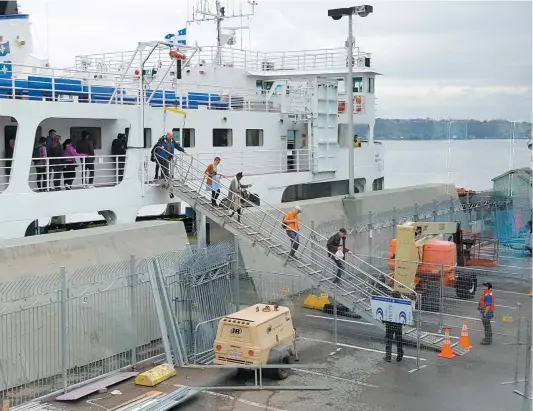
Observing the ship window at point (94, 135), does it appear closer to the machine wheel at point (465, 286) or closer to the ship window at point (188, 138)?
the ship window at point (188, 138)

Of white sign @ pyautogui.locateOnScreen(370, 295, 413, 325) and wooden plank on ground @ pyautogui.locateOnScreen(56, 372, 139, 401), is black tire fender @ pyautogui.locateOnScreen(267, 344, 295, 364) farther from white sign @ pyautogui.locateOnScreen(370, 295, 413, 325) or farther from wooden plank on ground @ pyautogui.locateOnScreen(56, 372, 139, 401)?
wooden plank on ground @ pyautogui.locateOnScreen(56, 372, 139, 401)

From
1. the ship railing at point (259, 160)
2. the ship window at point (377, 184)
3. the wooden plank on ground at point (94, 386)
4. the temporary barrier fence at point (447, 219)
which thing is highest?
the ship railing at point (259, 160)

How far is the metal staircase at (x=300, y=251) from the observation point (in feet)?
45.7

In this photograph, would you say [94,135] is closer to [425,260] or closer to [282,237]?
[282,237]

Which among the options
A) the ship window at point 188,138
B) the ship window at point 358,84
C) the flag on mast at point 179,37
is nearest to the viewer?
A: the ship window at point 188,138

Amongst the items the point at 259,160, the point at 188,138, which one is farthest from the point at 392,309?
the point at 259,160

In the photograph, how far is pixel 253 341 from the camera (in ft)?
37.3

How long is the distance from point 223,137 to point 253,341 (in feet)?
41.2

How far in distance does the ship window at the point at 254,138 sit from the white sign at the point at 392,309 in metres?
11.9

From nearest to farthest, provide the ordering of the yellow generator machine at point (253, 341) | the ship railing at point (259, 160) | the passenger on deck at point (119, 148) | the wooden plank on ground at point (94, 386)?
the wooden plank on ground at point (94, 386)
the yellow generator machine at point (253, 341)
the passenger on deck at point (119, 148)
the ship railing at point (259, 160)

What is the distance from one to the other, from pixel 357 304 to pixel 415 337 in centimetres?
133

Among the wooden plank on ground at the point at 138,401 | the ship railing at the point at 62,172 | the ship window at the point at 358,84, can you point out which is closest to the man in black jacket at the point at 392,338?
the wooden plank on ground at the point at 138,401

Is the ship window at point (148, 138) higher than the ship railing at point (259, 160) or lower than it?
higher

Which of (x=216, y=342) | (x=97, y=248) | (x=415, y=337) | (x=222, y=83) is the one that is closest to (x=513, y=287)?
(x=415, y=337)
